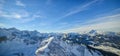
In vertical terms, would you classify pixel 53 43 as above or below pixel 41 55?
above

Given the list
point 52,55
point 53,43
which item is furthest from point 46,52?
point 53,43

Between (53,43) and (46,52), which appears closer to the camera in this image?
(46,52)

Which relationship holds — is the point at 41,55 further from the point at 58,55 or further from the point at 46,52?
the point at 58,55

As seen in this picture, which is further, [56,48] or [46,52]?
[56,48]

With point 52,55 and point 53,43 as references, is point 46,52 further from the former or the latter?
point 53,43

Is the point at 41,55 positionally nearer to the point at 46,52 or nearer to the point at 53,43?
the point at 46,52

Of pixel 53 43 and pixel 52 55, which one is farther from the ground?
pixel 53 43

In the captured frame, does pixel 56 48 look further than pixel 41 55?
Yes
